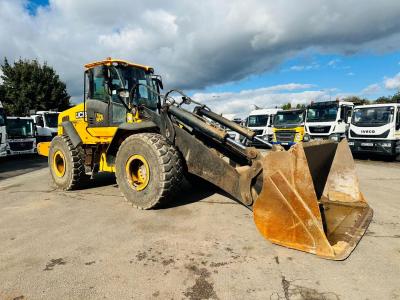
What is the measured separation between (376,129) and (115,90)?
10.7 m

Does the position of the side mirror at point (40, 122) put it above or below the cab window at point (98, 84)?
below

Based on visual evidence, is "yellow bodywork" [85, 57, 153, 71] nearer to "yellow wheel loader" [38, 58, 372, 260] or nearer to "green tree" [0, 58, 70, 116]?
"yellow wheel loader" [38, 58, 372, 260]

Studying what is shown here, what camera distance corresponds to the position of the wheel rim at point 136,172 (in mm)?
5281

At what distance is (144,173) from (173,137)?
31.5 inches

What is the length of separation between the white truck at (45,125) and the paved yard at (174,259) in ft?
46.6

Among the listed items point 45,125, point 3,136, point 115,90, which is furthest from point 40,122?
point 115,90

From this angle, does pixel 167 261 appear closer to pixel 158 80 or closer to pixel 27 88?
pixel 158 80

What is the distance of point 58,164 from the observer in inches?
294

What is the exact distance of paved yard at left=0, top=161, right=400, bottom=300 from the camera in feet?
9.60

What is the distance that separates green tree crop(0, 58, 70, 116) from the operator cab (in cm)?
2848

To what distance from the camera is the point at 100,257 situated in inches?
143

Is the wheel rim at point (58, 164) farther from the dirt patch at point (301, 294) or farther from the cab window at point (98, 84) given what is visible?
the dirt patch at point (301, 294)

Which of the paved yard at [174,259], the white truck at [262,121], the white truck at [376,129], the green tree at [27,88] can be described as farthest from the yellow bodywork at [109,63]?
the green tree at [27,88]

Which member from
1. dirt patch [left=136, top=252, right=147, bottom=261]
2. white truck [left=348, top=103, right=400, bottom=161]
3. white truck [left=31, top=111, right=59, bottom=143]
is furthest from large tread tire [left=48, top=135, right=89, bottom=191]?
white truck [left=31, top=111, right=59, bottom=143]
